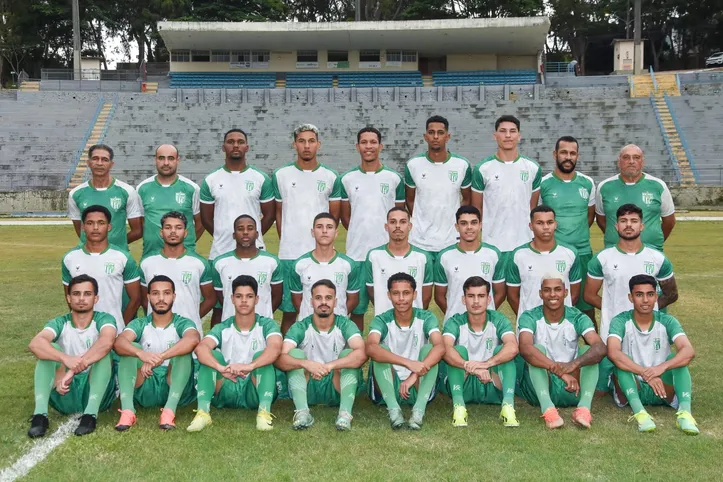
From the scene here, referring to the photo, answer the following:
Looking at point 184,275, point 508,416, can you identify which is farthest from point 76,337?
point 508,416

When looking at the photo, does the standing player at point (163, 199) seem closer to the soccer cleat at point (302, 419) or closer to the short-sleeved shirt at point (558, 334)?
the soccer cleat at point (302, 419)

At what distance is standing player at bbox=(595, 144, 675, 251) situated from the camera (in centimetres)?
624

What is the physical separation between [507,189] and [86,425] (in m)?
3.83

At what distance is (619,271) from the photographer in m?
5.75

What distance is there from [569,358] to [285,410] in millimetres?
2136

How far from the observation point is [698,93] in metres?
31.4

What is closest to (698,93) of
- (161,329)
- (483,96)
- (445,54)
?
(483,96)

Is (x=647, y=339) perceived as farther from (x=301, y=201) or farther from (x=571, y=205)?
(x=301, y=201)

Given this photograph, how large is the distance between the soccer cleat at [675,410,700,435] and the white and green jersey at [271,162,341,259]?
322 centimetres

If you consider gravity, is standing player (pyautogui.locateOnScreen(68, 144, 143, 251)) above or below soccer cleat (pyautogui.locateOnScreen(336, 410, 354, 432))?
above

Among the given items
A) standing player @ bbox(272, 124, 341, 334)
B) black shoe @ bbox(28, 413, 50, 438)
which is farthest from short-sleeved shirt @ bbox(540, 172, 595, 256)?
black shoe @ bbox(28, 413, 50, 438)

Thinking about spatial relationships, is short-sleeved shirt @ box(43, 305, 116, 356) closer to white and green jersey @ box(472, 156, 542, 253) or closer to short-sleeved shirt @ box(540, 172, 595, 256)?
white and green jersey @ box(472, 156, 542, 253)

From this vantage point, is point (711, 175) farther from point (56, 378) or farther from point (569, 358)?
point (56, 378)

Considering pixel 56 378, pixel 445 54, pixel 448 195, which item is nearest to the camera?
pixel 56 378
